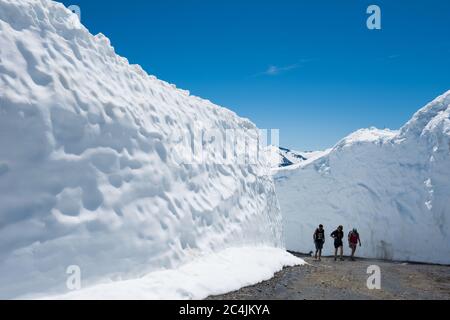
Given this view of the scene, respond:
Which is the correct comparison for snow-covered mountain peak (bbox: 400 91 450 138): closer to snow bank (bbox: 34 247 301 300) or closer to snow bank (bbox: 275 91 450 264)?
snow bank (bbox: 275 91 450 264)

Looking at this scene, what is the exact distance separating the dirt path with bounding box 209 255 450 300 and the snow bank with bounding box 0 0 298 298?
26.1 inches

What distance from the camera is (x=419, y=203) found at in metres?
21.5

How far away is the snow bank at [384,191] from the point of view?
20562mm

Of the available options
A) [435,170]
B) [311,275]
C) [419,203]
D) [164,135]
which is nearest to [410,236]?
[419,203]

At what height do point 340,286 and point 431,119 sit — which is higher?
point 431,119

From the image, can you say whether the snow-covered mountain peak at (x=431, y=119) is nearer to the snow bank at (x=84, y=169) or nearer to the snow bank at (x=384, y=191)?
the snow bank at (x=384, y=191)

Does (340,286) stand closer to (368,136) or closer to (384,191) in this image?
(384,191)

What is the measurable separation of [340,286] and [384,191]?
15381 millimetres

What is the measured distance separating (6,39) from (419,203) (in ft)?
67.5

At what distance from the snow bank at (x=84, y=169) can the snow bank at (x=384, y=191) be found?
13994 mm

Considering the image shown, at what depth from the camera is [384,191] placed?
23562 mm

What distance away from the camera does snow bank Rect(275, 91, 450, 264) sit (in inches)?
810

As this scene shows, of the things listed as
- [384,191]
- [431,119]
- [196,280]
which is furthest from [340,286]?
[431,119]
